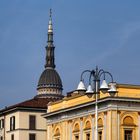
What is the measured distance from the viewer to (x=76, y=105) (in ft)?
266

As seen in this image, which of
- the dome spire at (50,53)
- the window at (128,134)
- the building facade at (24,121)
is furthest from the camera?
the dome spire at (50,53)

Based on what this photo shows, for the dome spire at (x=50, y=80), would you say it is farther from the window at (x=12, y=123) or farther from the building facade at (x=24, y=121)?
the window at (x=12, y=123)

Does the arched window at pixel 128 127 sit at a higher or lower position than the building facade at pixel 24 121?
lower

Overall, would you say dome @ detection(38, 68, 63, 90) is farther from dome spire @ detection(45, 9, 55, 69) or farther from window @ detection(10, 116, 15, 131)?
window @ detection(10, 116, 15, 131)

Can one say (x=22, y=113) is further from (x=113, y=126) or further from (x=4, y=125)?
(x=113, y=126)

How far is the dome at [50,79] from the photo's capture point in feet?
572

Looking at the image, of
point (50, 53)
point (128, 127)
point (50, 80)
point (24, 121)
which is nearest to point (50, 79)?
point (50, 80)

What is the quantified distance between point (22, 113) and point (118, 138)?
3847 cm

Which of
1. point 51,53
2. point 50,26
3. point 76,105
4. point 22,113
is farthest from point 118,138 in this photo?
point 50,26

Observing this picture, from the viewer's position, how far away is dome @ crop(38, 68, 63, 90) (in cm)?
17425

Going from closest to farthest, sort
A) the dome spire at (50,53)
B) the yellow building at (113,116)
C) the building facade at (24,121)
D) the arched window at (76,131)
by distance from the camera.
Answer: the yellow building at (113,116)
the arched window at (76,131)
the building facade at (24,121)
the dome spire at (50,53)

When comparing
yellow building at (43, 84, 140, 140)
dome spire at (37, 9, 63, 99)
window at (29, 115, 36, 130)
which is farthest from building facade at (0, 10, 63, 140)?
dome spire at (37, 9, 63, 99)

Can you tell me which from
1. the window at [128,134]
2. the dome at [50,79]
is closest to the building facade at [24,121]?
the window at [128,134]

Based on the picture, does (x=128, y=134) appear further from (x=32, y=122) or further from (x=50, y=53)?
(x=50, y=53)
